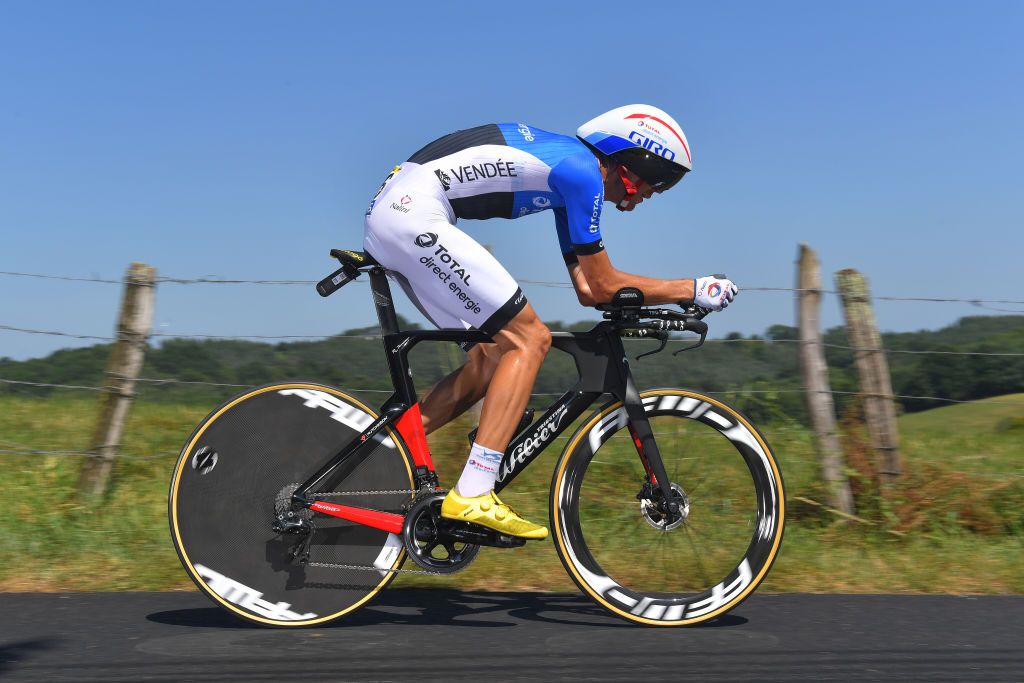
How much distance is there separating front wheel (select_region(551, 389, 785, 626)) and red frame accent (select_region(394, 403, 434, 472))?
1.77 feet

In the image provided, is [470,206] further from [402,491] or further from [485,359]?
[402,491]

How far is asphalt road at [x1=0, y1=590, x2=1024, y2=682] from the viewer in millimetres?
3688

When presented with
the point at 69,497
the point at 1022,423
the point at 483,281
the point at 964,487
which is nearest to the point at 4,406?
the point at 69,497

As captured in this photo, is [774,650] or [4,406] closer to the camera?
[774,650]

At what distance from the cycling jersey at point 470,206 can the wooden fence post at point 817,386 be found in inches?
105

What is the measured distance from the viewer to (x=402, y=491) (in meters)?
4.39

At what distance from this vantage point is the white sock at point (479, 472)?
13.9ft

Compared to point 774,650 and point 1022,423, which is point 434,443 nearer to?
point 774,650

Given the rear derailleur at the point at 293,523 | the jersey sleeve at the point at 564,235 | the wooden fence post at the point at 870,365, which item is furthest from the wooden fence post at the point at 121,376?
the wooden fence post at the point at 870,365

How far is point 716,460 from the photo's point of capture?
4715 millimetres

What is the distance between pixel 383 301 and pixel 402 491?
2.53 feet

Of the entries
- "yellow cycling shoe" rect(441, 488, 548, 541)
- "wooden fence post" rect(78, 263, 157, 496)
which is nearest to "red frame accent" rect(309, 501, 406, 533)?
"yellow cycling shoe" rect(441, 488, 548, 541)

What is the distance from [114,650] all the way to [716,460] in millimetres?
2524

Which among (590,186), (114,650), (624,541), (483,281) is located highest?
(590,186)
